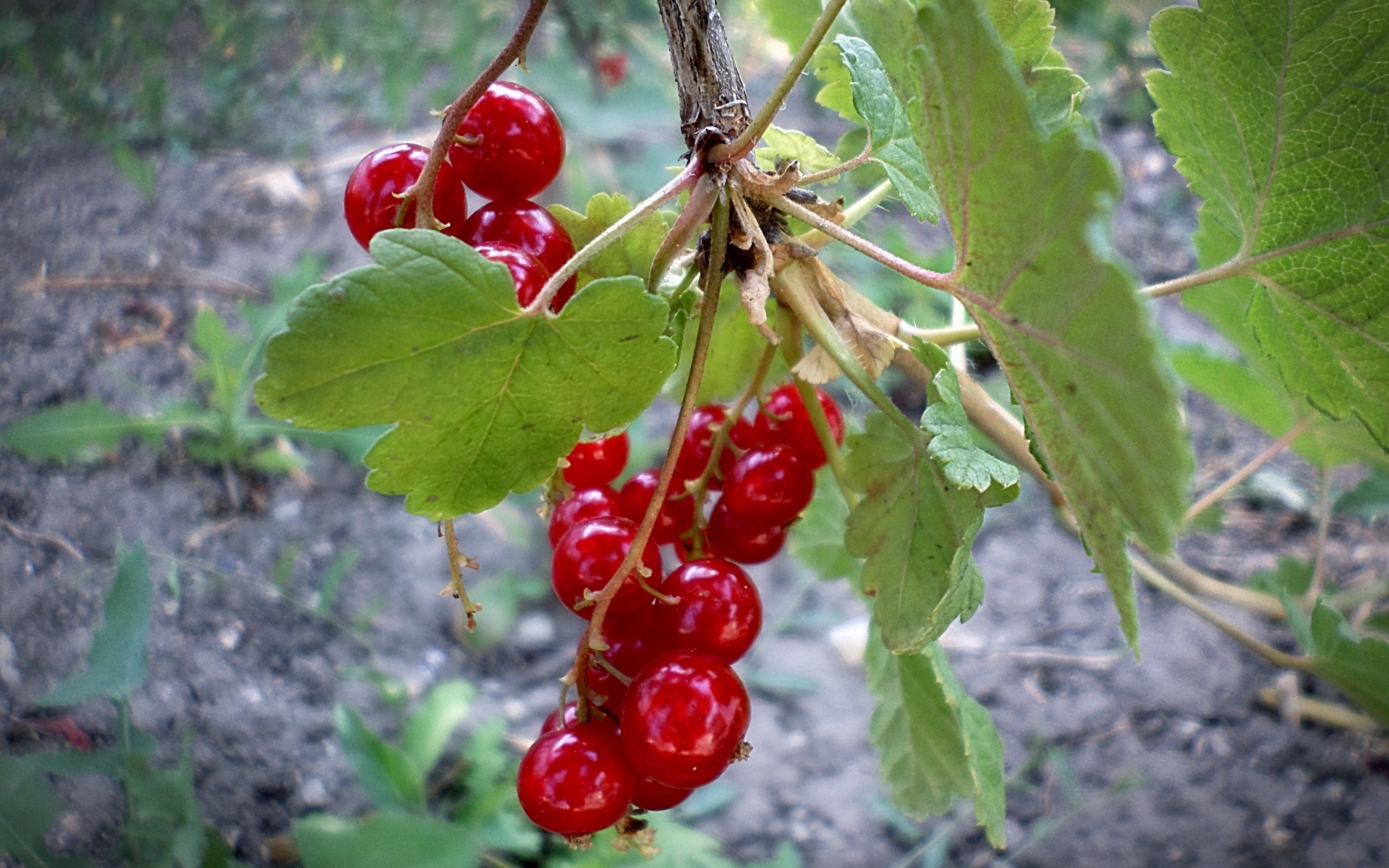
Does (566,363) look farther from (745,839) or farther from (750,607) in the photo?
(745,839)

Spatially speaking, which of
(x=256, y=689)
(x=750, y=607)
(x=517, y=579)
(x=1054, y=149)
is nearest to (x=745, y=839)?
(x=517, y=579)

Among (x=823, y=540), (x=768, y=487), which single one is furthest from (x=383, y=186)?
(x=823, y=540)

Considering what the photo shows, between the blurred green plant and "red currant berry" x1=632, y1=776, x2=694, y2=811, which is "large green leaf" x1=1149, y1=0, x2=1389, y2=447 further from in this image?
the blurred green plant

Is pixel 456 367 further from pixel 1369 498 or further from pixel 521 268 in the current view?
pixel 1369 498

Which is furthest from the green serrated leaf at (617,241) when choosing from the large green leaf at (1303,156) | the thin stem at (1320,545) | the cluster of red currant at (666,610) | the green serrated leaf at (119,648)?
the thin stem at (1320,545)

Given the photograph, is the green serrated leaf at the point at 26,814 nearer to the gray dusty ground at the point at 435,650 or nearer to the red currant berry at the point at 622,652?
the gray dusty ground at the point at 435,650

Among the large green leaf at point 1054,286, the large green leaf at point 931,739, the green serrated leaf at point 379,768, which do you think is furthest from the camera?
the green serrated leaf at point 379,768
